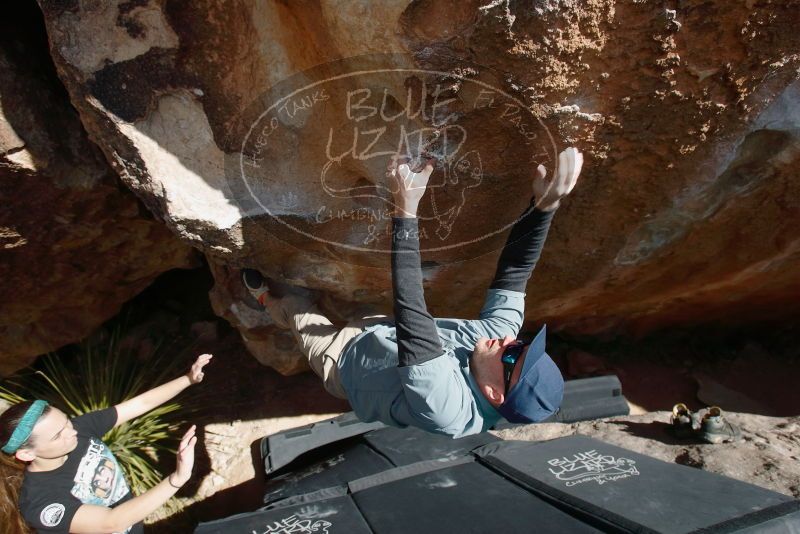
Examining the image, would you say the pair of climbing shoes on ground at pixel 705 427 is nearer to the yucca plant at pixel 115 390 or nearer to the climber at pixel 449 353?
the climber at pixel 449 353

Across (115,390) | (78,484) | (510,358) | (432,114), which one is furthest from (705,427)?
(115,390)

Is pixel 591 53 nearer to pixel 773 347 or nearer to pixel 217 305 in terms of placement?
pixel 217 305

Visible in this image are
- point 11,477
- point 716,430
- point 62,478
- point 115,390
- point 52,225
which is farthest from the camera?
point 115,390

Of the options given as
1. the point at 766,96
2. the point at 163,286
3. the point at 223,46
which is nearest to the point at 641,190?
the point at 766,96

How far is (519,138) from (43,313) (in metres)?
2.76

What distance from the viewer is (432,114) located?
1.76 metres

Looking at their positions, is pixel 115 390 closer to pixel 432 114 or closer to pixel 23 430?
pixel 23 430

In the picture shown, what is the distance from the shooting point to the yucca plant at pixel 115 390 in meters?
3.29

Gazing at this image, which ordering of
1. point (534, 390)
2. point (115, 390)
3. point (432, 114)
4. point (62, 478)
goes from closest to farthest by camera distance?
point (534, 390), point (432, 114), point (62, 478), point (115, 390)

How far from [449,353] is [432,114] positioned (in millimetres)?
806

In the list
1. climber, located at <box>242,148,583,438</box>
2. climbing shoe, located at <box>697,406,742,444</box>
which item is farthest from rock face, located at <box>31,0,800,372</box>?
climbing shoe, located at <box>697,406,742,444</box>

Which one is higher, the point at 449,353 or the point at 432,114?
the point at 432,114

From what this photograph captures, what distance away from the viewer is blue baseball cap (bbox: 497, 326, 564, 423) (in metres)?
1.59

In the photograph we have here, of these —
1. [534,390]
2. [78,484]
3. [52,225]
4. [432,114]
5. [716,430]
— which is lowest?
[716,430]
